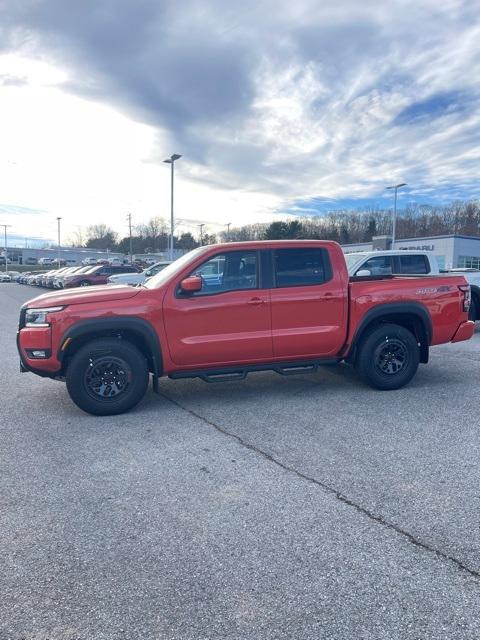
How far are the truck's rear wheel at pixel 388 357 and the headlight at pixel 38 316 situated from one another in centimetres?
373

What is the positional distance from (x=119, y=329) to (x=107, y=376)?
21.2 inches

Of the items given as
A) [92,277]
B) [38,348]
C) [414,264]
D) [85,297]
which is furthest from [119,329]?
[92,277]

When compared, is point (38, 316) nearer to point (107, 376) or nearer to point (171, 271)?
point (107, 376)

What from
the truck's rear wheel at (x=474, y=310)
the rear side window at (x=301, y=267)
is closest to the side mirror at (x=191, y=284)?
the rear side window at (x=301, y=267)

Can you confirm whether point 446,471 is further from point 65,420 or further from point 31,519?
point 65,420

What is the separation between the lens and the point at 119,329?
18.1 ft

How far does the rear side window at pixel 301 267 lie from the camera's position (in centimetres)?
604

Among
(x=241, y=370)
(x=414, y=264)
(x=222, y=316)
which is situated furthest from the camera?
(x=414, y=264)

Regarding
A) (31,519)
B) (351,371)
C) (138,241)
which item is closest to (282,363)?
(351,371)

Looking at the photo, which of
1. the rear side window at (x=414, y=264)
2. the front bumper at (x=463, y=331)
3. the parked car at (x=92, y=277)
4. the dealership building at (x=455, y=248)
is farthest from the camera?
the dealership building at (x=455, y=248)

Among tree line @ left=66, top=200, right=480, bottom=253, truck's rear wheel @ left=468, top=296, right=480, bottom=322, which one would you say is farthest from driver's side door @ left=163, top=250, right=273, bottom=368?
tree line @ left=66, top=200, right=480, bottom=253

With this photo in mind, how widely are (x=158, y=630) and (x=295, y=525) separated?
1163 millimetres

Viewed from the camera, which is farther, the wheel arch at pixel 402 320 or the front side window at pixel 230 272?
the wheel arch at pixel 402 320

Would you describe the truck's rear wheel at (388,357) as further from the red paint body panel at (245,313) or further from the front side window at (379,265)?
the front side window at (379,265)
